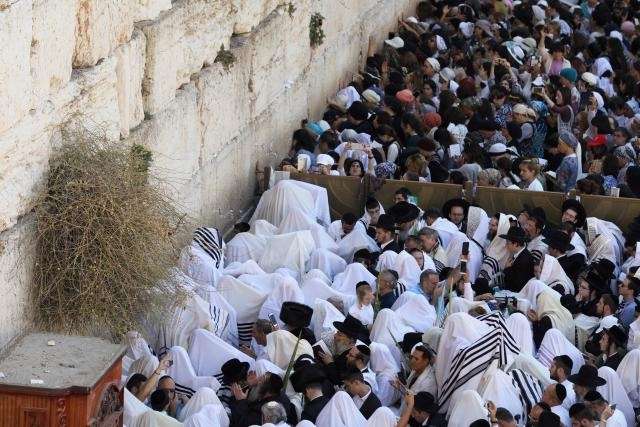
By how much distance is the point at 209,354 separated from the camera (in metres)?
11.8

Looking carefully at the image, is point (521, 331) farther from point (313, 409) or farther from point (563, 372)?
point (313, 409)

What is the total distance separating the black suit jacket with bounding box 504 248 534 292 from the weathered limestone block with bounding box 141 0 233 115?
3635 millimetres

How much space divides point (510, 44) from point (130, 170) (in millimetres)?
11574

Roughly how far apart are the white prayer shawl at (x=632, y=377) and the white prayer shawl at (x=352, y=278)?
2520 mm

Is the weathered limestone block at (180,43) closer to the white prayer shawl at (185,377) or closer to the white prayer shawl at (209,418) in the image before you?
the white prayer shawl at (185,377)

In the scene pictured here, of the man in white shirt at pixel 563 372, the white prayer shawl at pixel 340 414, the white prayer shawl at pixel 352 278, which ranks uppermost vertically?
the man in white shirt at pixel 563 372

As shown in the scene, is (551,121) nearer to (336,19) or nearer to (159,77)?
(336,19)

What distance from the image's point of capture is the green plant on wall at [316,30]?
18.4 metres

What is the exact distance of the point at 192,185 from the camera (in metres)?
14.1

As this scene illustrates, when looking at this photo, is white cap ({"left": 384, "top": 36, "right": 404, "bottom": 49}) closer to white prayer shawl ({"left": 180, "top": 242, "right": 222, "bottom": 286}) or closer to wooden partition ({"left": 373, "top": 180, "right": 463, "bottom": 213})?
wooden partition ({"left": 373, "top": 180, "right": 463, "bottom": 213})

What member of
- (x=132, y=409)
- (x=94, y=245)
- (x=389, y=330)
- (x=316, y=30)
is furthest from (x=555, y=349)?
(x=316, y=30)

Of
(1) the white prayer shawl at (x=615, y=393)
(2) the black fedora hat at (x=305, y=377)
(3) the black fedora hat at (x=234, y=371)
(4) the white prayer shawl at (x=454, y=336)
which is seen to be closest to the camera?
(2) the black fedora hat at (x=305, y=377)

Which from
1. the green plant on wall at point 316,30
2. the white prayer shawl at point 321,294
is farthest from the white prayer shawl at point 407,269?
the green plant on wall at point 316,30

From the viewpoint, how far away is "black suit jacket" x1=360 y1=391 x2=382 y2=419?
11078 mm
